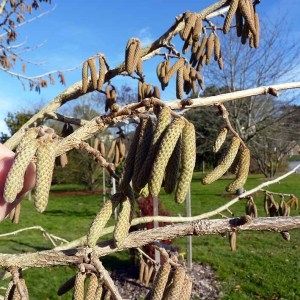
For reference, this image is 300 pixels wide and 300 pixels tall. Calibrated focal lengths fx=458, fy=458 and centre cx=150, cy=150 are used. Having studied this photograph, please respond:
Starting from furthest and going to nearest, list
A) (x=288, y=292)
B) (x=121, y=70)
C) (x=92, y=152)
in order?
(x=288, y=292) < (x=121, y=70) < (x=92, y=152)

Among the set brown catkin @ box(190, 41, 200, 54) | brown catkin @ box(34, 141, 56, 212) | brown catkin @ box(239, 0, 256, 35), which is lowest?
brown catkin @ box(34, 141, 56, 212)

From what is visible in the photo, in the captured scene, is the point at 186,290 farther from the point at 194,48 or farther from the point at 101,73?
the point at 194,48

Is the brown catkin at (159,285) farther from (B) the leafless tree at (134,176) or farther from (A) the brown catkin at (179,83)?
(A) the brown catkin at (179,83)

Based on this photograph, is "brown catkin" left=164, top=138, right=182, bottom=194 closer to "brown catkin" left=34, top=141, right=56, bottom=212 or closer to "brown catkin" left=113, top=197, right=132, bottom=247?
"brown catkin" left=113, top=197, right=132, bottom=247

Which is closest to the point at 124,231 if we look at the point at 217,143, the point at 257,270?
the point at 217,143

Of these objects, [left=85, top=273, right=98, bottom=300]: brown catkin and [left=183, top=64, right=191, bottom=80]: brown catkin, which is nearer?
[left=85, top=273, right=98, bottom=300]: brown catkin

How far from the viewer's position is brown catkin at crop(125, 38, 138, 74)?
2335 millimetres

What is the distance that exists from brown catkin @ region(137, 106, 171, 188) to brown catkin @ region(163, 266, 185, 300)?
1.07ft

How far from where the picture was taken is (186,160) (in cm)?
120

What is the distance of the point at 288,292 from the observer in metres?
6.62

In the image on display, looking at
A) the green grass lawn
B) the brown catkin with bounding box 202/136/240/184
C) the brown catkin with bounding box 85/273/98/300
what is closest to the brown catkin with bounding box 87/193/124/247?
the brown catkin with bounding box 85/273/98/300

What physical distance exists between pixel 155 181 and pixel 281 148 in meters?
20.9

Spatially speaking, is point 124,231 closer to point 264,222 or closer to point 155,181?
point 155,181

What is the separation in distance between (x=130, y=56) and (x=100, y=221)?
1.25m
